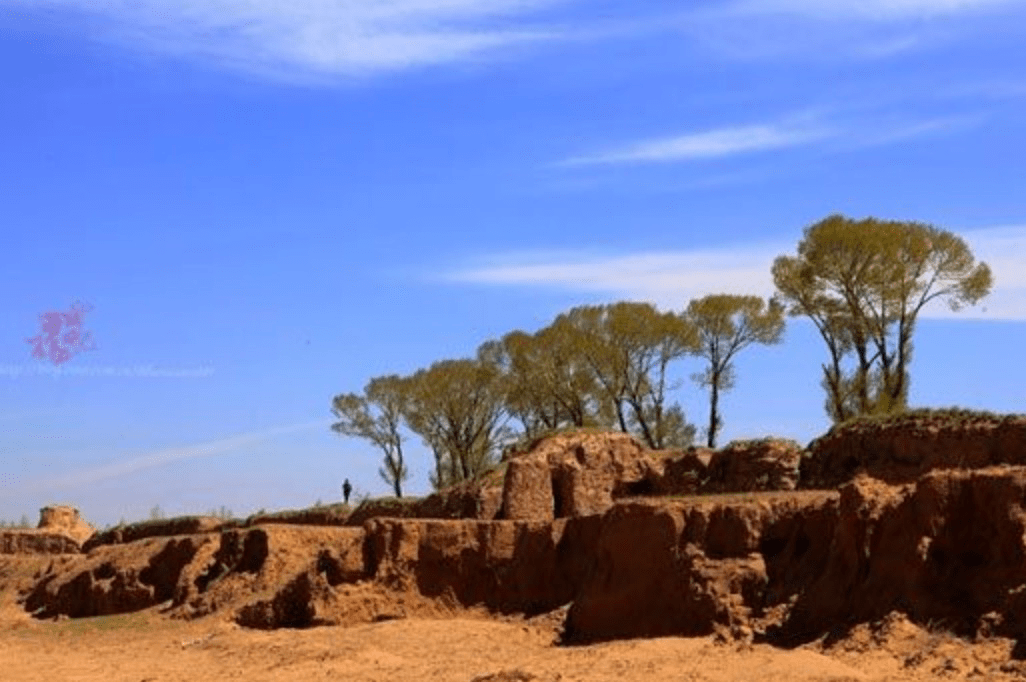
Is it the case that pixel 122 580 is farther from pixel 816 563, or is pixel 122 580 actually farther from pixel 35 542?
pixel 35 542

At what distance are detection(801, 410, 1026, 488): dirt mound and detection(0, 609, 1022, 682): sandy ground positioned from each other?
7293 millimetres

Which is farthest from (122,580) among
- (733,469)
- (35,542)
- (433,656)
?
(35,542)

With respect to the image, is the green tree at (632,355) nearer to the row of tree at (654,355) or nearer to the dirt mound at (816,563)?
the row of tree at (654,355)

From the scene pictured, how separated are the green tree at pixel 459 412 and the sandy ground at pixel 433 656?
37.5 meters

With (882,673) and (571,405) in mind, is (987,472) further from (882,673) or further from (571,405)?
(571,405)

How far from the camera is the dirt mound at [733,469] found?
101 ft

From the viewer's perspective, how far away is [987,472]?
60.1ft

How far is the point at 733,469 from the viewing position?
105 feet

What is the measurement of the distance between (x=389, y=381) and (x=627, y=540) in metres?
52.1


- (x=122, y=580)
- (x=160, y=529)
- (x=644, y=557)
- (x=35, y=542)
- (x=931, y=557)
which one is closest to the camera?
(x=931, y=557)

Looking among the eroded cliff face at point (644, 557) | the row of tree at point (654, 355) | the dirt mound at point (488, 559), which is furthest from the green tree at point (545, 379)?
the dirt mound at point (488, 559)

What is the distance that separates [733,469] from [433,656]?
35.4ft

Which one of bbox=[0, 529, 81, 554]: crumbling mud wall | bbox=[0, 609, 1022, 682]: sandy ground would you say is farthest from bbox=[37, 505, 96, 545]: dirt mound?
bbox=[0, 609, 1022, 682]: sandy ground

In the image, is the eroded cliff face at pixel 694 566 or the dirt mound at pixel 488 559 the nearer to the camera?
the eroded cliff face at pixel 694 566
